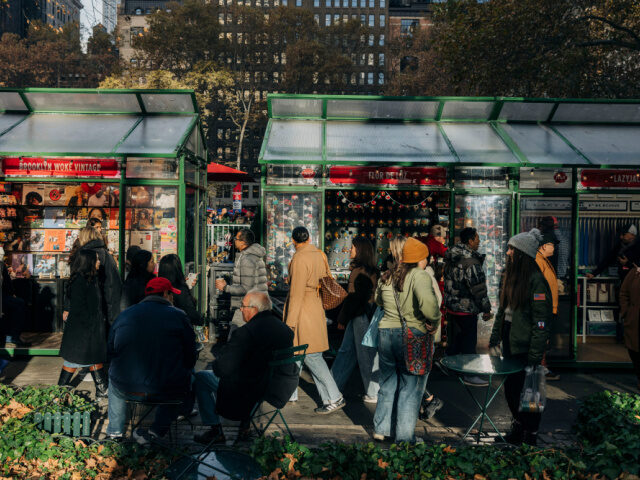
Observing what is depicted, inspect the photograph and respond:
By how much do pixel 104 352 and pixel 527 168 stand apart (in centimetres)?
629

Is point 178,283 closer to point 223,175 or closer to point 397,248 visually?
point 397,248

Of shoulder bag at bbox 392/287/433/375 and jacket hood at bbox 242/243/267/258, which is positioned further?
jacket hood at bbox 242/243/267/258

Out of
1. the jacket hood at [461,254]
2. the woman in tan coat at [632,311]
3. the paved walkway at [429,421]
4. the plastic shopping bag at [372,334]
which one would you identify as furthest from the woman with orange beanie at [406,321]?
the woman in tan coat at [632,311]

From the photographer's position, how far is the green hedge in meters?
3.70

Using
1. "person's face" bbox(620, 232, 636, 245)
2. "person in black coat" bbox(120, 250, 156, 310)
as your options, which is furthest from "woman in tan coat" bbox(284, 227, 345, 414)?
"person's face" bbox(620, 232, 636, 245)

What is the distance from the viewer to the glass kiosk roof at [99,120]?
872 cm

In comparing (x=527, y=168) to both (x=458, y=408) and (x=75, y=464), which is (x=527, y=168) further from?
(x=75, y=464)

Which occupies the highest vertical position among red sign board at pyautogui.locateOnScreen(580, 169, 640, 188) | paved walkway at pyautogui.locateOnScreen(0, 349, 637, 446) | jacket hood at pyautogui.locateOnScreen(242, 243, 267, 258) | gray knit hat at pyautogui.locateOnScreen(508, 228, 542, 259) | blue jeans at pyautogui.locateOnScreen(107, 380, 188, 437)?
red sign board at pyautogui.locateOnScreen(580, 169, 640, 188)

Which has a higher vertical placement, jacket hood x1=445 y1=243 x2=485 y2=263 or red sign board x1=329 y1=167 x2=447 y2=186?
red sign board x1=329 y1=167 x2=447 y2=186

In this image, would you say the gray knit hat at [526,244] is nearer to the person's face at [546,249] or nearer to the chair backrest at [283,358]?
the person's face at [546,249]

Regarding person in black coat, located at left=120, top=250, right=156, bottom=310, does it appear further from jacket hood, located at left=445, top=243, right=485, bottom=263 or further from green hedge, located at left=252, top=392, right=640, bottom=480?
jacket hood, located at left=445, top=243, right=485, bottom=263

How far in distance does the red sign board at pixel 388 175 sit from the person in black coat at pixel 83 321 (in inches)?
149

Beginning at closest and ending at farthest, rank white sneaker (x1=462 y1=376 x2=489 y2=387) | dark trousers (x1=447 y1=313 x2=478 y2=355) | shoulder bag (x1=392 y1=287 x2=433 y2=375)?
shoulder bag (x1=392 y1=287 x2=433 y2=375)
dark trousers (x1=447 y1=313 x2=478 y2=355)
white sneaker (x1=462 y1=376 x2=489 y2=387)

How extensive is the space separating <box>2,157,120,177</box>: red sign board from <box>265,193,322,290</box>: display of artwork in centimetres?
249
